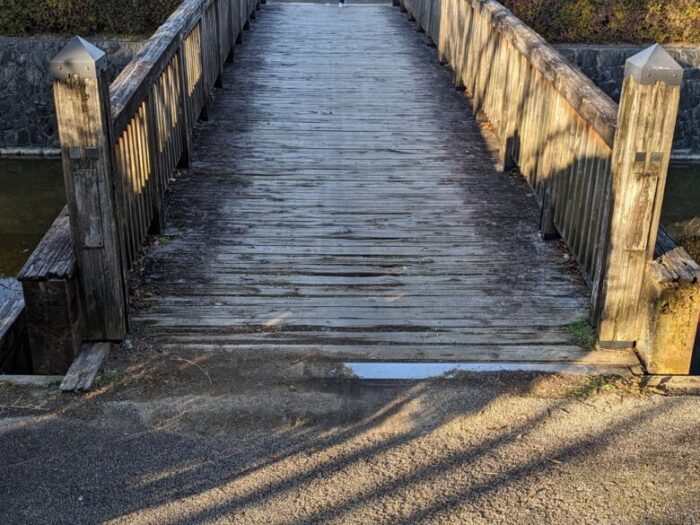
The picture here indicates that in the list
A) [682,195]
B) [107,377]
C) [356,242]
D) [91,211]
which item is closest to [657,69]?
[356,242]

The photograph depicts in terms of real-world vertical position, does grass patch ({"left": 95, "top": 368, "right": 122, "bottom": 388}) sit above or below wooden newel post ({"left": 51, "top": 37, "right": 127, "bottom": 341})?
below

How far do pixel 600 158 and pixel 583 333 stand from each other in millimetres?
972

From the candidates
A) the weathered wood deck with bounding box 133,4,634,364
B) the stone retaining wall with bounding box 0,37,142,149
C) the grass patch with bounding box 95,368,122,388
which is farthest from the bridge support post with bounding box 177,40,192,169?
the stone retaining wall with bounding box 0,37,142,149

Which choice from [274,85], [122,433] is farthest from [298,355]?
[274,85]

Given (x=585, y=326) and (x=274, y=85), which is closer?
(x=585, y=326)

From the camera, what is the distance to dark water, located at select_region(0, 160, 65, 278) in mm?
10555

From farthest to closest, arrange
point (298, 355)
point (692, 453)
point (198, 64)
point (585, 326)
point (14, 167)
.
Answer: point (14, 167)
point (198, 64)
point (585, 326)
point (298, 355)
point (692, 453)

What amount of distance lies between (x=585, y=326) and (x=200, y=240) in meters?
2.66

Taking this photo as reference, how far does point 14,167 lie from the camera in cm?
1424

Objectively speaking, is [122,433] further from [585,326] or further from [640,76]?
[640,76]

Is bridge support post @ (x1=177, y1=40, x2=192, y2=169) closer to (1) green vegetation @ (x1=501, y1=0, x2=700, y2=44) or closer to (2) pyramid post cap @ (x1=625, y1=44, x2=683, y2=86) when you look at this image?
(2) pyramid post cap @ (x1=625, y1=44, x2=683, y2=86)

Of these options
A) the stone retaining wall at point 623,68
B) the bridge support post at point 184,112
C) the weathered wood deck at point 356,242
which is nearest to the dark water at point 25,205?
the weathered wood deck at point 356,242

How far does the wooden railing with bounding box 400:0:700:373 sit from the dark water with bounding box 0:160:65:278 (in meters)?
5.91

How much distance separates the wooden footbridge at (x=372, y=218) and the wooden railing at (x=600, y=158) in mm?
11
